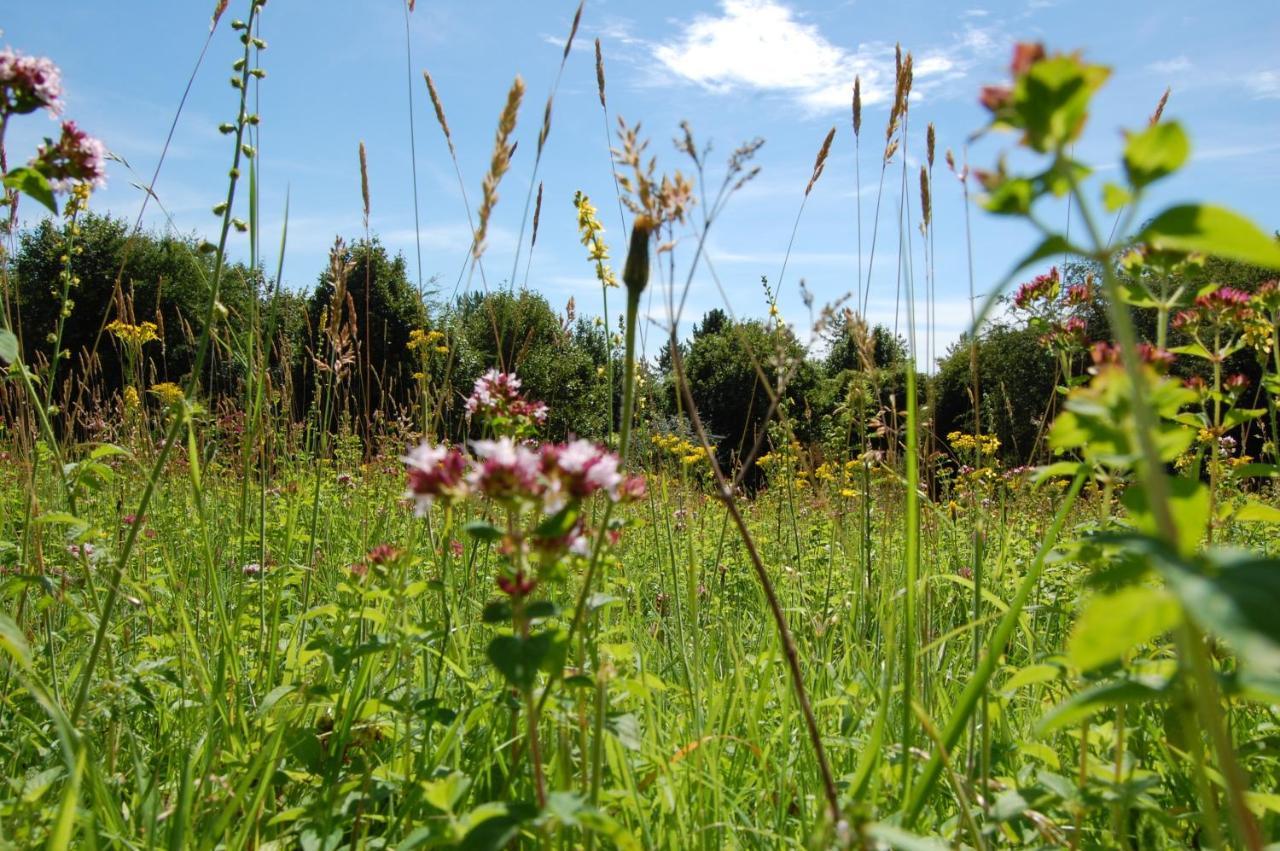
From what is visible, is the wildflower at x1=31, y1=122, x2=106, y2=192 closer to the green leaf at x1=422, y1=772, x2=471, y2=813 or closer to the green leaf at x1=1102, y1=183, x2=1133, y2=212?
the green leaf at x1=422, y1=772, x2=471, y2=813

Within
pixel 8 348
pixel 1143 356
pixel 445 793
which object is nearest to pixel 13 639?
pixel 8 348

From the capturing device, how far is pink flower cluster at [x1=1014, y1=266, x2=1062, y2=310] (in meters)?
2.00

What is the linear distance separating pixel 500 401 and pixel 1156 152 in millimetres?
927

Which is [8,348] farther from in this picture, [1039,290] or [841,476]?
[841,476]

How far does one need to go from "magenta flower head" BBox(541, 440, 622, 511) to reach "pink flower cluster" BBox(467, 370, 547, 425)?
40 cm

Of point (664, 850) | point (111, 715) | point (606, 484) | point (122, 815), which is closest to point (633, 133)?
point (606, 484)

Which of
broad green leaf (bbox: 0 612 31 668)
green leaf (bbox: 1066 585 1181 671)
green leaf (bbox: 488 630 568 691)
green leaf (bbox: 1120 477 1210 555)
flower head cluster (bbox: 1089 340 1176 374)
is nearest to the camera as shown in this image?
green leaf (bbox: 1066 585 1181 671)

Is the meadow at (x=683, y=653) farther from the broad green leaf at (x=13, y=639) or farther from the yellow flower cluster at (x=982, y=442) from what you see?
the yellow flower cluster at (x=982, y=442)

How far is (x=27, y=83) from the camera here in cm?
118

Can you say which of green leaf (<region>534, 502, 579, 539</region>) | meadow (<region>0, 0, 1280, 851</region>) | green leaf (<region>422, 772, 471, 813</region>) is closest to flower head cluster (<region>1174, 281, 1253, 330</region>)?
meadow (<region>0, 0, 1280, 851</region>)

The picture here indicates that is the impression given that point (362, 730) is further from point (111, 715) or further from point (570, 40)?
point (570, 40)

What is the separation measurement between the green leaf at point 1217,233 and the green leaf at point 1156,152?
0.04 metres

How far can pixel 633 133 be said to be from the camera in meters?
0.96

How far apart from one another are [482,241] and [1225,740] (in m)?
1.22
